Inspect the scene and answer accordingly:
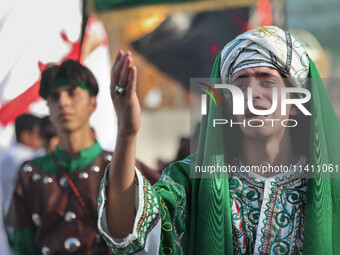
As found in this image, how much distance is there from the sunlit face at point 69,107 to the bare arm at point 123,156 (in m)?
1.53

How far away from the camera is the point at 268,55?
6.13 feet

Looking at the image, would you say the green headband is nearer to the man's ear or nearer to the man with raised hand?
the man's ear

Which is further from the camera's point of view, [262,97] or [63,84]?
[63,84]

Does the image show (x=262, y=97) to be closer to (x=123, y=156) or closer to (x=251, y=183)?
(x=251, y=183)

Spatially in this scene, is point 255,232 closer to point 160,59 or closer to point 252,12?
point 252,12

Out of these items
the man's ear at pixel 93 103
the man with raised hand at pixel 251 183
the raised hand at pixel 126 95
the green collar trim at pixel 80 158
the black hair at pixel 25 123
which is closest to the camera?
the raised hand at pixel 126 95

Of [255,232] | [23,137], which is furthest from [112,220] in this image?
[23,137]

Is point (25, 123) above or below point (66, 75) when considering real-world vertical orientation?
below

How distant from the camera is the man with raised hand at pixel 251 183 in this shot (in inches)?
65.6

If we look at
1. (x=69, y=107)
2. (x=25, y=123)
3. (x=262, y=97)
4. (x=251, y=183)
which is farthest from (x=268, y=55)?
(x=25, y=123)

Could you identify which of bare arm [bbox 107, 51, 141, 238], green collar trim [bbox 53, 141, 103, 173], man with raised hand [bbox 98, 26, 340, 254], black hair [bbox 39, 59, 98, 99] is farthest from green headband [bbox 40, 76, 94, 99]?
bare arm [bbox 107, 51, 141, 238]

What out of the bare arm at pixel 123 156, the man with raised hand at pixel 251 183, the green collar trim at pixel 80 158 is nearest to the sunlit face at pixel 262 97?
the man with raised hand at pixel 251 183

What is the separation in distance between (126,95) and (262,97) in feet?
1.87

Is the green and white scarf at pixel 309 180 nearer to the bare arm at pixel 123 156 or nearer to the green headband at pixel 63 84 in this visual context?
the bare arm at pixel 123 156
